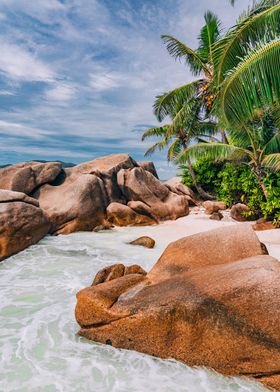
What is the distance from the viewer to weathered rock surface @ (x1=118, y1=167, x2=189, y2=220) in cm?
1491

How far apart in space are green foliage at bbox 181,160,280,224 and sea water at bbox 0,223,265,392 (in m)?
8.35

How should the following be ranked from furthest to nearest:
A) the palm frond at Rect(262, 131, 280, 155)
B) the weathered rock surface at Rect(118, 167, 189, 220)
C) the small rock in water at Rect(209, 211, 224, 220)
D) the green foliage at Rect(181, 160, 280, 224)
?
the weathered rock surface at Rect(118, 167, 189, 220) → the small rock in water at Rect(209, 211, 224, 220) → the palm frond at Rect(262, 131, 280, 155) → the green foliage at Rect(181, 160, 280, 224)

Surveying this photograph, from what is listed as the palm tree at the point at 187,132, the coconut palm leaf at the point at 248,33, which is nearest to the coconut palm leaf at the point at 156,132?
the palm tree at the point at 187,132

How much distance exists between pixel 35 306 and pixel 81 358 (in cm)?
182

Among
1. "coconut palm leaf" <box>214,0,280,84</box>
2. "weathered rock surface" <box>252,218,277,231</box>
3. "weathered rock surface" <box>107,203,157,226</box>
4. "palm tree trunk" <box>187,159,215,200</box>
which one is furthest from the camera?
"palm tree trunk" <box>187,159,215,200</box>

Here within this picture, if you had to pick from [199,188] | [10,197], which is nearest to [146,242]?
[10,197]

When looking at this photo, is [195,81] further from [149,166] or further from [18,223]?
[18,223]

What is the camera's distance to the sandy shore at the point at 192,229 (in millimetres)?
9500

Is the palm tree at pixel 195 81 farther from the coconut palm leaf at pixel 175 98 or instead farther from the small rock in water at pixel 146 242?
the small rock in water at pixel 146 242

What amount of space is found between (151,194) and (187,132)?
19.6 feet

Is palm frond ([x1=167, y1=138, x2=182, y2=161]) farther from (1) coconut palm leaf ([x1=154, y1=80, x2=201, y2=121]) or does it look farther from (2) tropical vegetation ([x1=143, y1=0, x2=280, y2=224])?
(1) coconut palm leaf ([x1=154, y1=80, x2=201, y2=121])

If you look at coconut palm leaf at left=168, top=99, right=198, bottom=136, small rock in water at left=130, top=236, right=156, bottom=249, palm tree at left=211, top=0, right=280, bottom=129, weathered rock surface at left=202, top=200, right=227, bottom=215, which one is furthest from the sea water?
coconut palm leaf at left=168, top=99, right=198, bottom=136

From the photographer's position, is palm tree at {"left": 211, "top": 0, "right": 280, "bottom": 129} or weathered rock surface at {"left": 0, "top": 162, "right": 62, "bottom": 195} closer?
palm tree at {"left": 211, "top": 0, "right": 280, "bottom": 129}

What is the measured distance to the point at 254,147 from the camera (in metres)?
12.7
